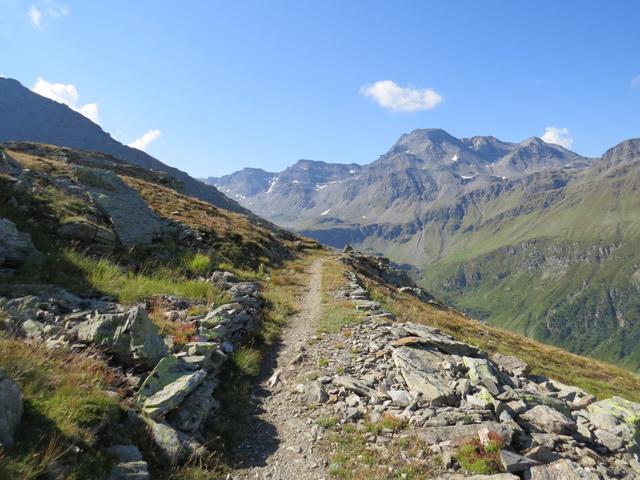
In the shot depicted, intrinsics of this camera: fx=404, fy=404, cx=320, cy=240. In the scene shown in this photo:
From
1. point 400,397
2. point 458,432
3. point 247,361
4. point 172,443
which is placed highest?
point 458,432

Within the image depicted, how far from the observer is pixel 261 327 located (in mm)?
17375

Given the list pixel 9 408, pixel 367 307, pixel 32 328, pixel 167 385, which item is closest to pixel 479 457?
pixel 167 385

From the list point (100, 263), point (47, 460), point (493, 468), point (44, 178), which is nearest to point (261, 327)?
point (100, 263)

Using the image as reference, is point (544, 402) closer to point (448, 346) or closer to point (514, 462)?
point (448, 346)

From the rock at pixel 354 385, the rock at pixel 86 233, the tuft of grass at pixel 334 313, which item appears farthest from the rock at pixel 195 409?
the rock at pixel 86 233

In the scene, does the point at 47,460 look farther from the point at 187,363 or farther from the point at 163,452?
the point at 187,363

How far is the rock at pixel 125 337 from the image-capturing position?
30.1 ft

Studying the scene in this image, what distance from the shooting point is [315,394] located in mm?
11391

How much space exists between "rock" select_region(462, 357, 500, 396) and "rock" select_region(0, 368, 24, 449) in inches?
434

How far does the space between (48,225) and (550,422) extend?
19438 millimetres

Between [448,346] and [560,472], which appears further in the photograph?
[448,346]

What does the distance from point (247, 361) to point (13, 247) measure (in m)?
8.59

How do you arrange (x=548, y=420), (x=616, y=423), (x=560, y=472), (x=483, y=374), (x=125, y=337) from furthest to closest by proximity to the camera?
(x=483, y=374)
(x=616, y=423)
(x=548, y=420)
(x=125, y=337)
(x=560, y=472)

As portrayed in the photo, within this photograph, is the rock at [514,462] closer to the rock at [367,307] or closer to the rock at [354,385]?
the rock at [354,385]
